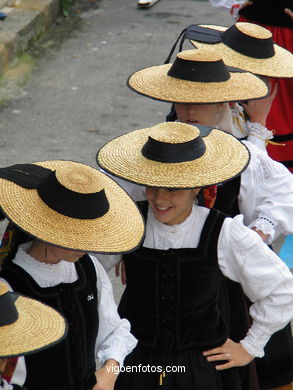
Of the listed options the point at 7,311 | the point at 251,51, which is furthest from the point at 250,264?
the point at 251,51

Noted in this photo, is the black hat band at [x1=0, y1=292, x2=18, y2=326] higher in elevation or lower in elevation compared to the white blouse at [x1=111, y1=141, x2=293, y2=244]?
higher

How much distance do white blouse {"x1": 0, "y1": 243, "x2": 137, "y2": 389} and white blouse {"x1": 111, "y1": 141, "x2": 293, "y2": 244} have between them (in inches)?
30.8

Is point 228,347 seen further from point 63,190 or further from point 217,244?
point 63,190

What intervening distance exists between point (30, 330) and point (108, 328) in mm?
671

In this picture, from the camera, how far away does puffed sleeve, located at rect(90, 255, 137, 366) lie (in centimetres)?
285

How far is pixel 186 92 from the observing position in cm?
334

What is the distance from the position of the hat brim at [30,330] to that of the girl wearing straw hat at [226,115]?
994 mm

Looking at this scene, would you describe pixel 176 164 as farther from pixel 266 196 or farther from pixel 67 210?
pixel 266 196

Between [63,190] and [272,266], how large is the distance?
84cm

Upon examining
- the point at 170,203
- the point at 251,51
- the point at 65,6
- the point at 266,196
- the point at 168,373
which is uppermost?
the point at 251,51

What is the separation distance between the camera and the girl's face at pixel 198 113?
3.40m

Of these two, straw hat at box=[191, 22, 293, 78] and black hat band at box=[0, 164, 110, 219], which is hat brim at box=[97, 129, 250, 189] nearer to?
black hat band at box=[0, 164, 110, 219]

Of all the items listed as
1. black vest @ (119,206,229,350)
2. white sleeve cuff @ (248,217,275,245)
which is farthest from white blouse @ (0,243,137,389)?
white sleeve cuff @ (248,217,275,245)

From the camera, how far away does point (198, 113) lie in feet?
11.2
